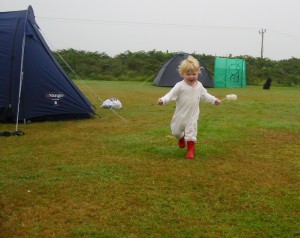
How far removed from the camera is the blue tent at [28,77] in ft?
28.3

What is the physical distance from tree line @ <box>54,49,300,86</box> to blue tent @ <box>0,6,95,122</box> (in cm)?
2234

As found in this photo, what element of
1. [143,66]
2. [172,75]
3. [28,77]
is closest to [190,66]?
[28,77]

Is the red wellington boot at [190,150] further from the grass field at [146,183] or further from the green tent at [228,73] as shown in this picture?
the green tent at [228,73]

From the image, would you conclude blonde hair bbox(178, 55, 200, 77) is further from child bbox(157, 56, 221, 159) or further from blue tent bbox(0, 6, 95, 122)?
blue tent bbox(0, 6, 95, 122)

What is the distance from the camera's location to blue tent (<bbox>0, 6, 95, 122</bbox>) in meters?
8.62


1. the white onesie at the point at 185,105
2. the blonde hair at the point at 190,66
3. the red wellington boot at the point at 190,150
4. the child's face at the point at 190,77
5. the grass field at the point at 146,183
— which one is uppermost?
the blonde hair at the point at 190,66

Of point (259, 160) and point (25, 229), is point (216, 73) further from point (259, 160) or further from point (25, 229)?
point (25, 229)

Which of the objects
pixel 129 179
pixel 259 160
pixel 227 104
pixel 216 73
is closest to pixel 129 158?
pixel 129 179

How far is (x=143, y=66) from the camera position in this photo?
1374 inches

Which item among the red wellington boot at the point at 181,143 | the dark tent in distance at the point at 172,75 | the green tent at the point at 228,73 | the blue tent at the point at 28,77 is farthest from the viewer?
the green tent at the point at 228,73

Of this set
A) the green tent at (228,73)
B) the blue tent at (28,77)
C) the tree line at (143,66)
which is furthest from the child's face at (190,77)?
the tree line at (143,66)

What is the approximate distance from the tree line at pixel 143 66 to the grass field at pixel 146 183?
80.2 ft

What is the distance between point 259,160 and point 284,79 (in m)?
28.4

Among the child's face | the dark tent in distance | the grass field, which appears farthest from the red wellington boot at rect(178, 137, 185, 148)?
the dark tent in distance
